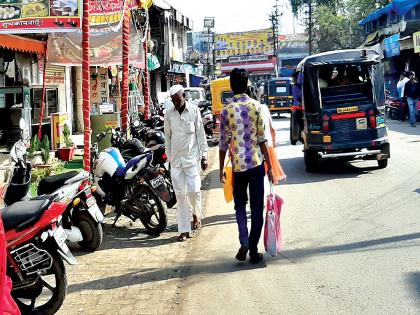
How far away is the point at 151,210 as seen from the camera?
6859mm

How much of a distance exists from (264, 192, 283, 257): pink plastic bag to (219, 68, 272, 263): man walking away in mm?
78

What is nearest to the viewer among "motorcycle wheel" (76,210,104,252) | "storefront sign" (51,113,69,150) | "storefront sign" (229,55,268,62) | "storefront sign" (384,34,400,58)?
"motorcycle wheel" (76,210,104,252)

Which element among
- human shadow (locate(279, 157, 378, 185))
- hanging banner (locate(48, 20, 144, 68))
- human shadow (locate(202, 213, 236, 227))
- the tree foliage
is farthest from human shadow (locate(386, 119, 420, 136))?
the tree foliage

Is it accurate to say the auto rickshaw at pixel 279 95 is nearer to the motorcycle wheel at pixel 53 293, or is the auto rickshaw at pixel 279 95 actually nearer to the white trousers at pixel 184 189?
the white trousers at pixel 184 189

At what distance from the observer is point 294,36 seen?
95000 millimetres

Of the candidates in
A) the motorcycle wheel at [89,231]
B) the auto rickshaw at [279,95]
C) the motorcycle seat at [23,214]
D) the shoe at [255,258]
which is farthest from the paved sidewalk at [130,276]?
the auto rickshaw at [279,95]

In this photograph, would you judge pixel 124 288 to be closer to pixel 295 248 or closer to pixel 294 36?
pixel 295 248

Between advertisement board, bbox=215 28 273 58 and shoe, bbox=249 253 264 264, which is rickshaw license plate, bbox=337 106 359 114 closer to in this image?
shoe, bbox=249 253 264 264

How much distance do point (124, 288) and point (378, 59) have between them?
7.78 metres

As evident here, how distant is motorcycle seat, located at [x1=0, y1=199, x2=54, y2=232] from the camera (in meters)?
4.14

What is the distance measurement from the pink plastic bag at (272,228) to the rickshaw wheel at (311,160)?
575cm

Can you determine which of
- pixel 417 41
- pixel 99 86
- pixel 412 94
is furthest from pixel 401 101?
pixel 99 86

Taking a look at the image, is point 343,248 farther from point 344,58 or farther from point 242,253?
point 344,58

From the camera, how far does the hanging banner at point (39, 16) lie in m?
7.30
